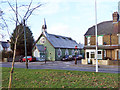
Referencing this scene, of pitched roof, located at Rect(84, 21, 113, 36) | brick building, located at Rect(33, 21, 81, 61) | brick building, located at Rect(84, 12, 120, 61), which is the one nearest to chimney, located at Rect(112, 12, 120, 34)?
brick building, located at Rect(84, 12, 120, 61)

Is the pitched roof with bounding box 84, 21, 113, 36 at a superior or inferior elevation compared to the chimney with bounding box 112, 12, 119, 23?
inferior

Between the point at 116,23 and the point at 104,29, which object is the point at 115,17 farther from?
the point at 104,29

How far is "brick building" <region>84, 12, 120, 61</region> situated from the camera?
30.8m

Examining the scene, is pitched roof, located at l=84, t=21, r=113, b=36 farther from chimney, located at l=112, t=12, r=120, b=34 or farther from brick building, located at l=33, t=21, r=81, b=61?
brick building, located at l=33, t=21, r=81, b=61

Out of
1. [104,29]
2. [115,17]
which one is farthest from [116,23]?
[104,29]

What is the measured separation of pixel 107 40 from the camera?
31.9 metres

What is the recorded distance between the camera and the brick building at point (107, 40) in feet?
101

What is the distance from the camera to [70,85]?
8.65 metres

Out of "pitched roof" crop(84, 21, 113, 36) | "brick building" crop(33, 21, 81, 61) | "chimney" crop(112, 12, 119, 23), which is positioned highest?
"chimney" crop(112, 12, 119, 23)

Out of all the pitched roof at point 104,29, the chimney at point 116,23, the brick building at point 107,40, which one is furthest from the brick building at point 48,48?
the chimney at point 116,23

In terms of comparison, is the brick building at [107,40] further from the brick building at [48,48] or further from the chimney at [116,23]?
the brick building at [48,48]

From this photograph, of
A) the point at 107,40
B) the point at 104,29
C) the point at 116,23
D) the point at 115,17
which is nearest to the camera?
the point at 115,17

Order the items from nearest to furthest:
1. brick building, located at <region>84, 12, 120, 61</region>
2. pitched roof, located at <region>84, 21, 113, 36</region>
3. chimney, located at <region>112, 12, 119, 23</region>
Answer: brick building, located at <region>84, 12, 120, 61</region>, chimney, located at <region>112, 12, 119, 23</region>, pitched roof, located at <region>84, 21, 113, 36</region>

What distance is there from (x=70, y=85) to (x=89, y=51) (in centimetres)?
2525
